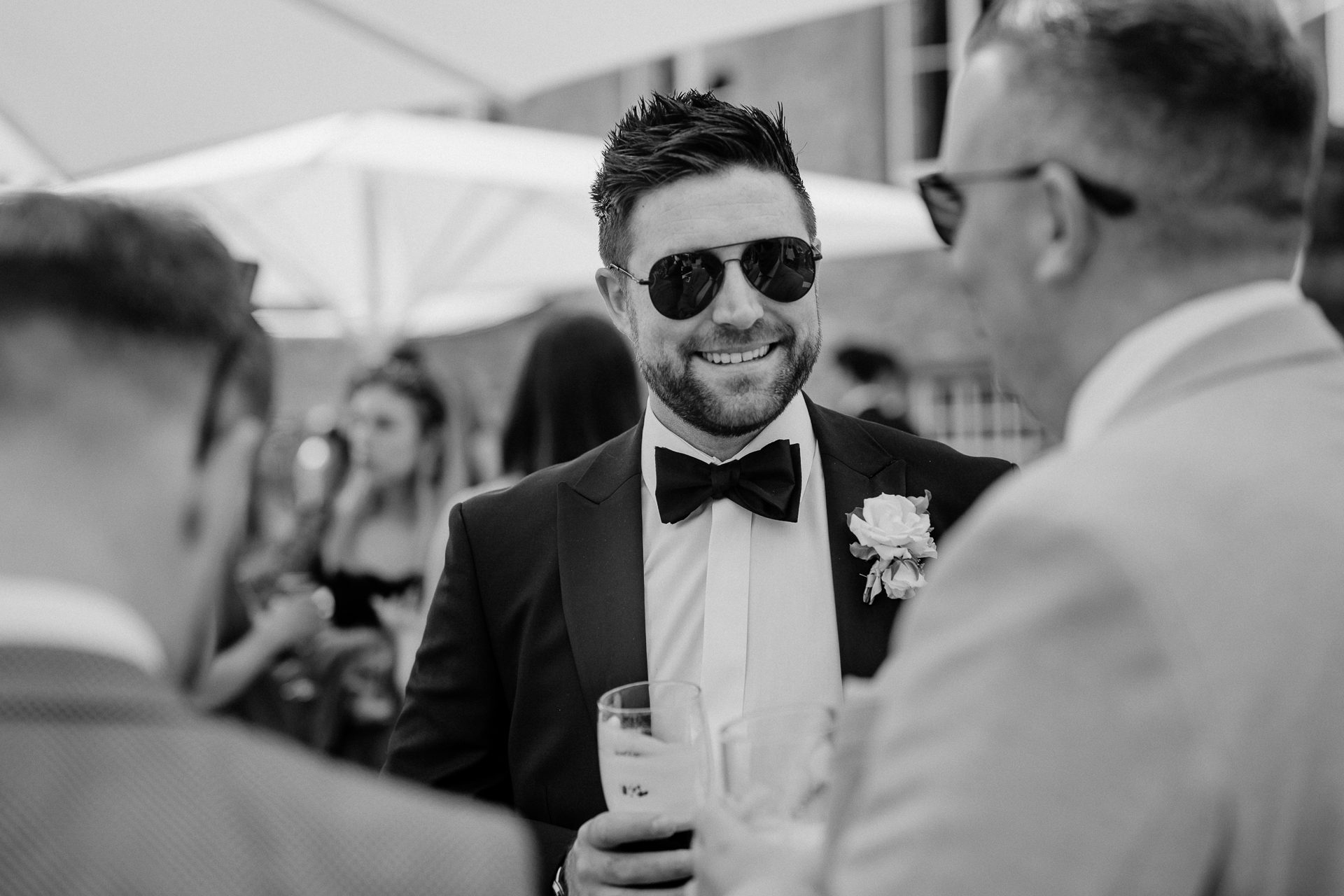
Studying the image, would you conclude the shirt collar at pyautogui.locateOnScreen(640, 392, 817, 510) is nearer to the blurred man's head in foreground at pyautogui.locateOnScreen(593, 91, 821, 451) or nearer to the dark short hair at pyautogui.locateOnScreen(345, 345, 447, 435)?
the blurred man's head in foreground at pyautogui.locateOnScreen(593, 91, 821, 451)

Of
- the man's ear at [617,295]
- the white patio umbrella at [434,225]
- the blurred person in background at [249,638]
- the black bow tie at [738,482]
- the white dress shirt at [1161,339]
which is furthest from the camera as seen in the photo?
the white patio umbrella at [434,225]

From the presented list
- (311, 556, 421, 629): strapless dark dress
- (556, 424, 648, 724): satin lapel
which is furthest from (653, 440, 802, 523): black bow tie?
(311, 556, 421, 629): strapless dark dress

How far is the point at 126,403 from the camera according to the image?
42.9 inches

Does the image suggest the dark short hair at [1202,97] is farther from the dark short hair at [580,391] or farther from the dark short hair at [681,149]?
the dark short hair at [580,391]

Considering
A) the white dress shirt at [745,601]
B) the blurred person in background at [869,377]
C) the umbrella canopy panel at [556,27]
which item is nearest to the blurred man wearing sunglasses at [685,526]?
the white dress shirt at [745,601]

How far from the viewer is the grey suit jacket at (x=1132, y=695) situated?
1.02 m

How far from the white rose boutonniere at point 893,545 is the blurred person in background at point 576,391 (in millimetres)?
1492

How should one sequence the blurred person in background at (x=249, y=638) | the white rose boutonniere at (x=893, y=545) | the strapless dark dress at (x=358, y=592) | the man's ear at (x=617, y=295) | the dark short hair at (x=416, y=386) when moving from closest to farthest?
the white rose boutonniere at (x=893, y=545) → the man's ear at (x=617, y=295) → the blurred person in background at (x=249, y=638) → the strapless dark dress at (x=358, y=592) → the dark short hair at (x=416, y=386)

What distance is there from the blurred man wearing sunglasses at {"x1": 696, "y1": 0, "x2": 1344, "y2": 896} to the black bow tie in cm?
98

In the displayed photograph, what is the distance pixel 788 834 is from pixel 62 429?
91 centimetres

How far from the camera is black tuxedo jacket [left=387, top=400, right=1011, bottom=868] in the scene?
2.25m

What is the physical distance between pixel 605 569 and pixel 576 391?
142 centimetres

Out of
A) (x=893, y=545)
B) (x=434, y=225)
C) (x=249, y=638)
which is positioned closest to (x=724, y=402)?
(x=893, y=545)

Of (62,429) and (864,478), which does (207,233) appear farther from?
(864,478)
